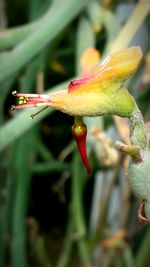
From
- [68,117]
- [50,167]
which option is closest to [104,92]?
[68,117]

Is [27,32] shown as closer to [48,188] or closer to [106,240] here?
[106,240]

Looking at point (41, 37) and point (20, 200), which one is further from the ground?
point (41, 37)

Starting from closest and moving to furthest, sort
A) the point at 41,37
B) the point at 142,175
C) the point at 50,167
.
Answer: the point at 142,175 < the point at 41,37 < the point at 50,167

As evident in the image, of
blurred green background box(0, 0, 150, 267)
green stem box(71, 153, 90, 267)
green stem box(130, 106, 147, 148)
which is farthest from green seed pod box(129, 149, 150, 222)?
green stem box(71, 153, 90, 267)

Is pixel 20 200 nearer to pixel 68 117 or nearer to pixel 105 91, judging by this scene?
pixel 68 117

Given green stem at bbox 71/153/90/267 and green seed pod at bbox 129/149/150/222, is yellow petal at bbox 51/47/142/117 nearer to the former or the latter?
green seed pod at bbox 129/149/150/222

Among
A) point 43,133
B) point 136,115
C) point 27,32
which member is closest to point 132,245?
point 43,133

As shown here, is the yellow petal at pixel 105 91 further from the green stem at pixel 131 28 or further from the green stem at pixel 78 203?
the green stem at pixel 78 203

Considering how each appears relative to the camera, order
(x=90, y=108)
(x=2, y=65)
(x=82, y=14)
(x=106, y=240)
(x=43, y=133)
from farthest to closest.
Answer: (x=43, y=133)
(x=106, y=240)
(x=82, y=14)
(x=2, y=65)
(x=90, y=108)
